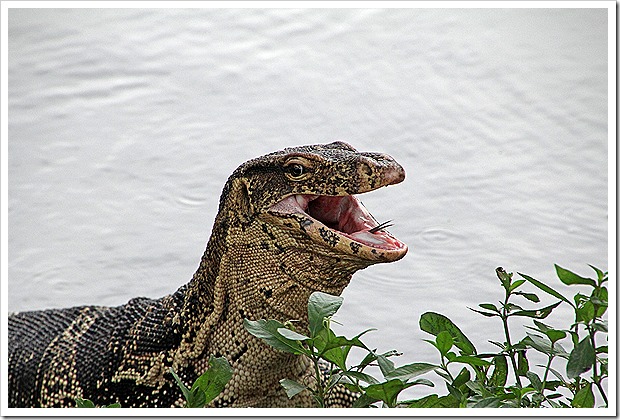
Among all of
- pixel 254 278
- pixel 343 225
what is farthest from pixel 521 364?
pixel 254 278

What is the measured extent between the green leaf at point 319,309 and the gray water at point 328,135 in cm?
198

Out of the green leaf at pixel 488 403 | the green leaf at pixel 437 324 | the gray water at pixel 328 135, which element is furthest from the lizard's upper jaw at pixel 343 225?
the gray water at pixel 328 135

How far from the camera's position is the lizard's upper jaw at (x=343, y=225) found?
8.01 ft

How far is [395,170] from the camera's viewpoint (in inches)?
98.2

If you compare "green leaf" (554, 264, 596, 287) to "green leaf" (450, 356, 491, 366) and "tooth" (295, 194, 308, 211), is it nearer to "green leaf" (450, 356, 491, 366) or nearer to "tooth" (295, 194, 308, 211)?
"green leaf" (450, 356, 491, 366)

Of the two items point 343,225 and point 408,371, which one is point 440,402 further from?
point 343,225

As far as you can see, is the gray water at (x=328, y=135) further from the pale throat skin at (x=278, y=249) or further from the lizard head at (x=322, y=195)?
the lizard head at (x=322, y=195)

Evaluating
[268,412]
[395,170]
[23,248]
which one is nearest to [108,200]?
[23,248]

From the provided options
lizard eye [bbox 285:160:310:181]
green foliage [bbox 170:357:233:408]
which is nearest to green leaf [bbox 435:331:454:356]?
green foliage [bbox 170:357:233:408]

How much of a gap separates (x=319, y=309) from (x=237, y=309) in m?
1.04

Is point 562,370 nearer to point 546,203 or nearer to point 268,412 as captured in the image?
point 546,203

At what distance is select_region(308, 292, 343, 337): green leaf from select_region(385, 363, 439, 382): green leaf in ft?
0.46

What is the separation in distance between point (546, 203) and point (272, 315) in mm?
2288

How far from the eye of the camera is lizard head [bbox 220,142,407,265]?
2.48 metres
